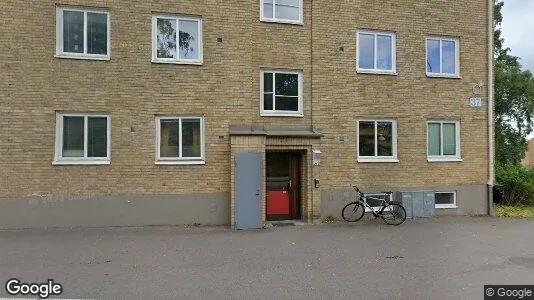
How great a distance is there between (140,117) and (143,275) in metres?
5.64

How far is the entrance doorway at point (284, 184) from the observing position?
1196 centimetres

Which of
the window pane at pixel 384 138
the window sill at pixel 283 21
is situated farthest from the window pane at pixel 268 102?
the window pane at pixel 384 138

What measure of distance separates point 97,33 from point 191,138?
12.8ft

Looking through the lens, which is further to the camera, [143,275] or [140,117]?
[140,117]

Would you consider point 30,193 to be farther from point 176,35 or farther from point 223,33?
point 223,33

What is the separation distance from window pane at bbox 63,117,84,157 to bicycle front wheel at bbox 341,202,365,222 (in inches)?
312

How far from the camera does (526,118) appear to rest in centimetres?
2677

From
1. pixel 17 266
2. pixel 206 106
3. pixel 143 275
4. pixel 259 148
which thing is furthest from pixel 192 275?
pixel 206 106

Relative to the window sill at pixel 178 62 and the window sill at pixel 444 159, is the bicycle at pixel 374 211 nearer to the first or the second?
the window sill at pixel 444 159

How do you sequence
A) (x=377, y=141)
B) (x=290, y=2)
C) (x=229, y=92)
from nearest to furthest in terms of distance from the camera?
1. (x=229, y=92)
2. (x=290, y=2)
3. (x=377, y=141)

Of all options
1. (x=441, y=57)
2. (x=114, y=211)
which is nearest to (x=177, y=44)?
(x=114, y=211)

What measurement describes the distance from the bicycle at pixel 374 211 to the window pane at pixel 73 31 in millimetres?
9075

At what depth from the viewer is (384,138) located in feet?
42.0

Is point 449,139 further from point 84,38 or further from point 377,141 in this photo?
point 84,38
